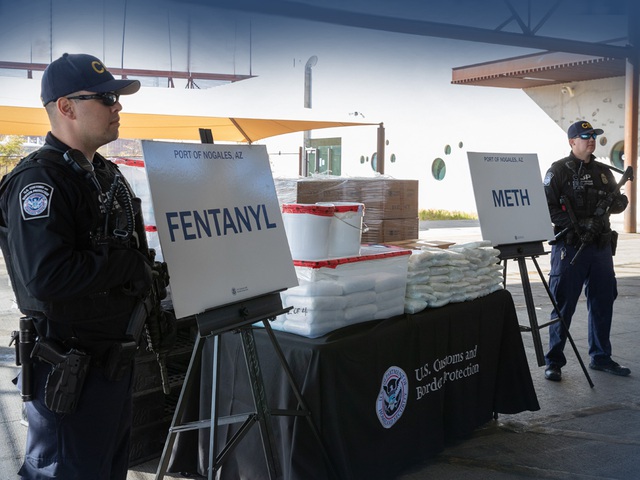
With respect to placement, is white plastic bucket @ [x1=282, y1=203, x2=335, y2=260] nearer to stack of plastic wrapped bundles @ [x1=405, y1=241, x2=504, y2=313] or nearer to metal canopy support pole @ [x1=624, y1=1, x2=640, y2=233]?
stack of plastic wrapped bundles @ [x1=405, y1=241, x2=504, y2=313]

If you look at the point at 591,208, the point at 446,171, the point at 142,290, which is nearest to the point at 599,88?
the point at 446,171

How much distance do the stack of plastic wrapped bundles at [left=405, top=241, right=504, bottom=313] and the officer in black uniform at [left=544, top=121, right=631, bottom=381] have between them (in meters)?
1.22

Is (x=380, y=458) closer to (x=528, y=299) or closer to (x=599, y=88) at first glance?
(x=528, y=299)

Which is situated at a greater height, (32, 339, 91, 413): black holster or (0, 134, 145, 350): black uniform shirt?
(0, 134, 145, 350): black uniform shirt

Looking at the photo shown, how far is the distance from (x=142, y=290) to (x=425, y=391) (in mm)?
1924

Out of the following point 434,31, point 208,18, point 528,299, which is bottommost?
point 528,299

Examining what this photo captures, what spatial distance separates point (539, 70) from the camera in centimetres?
1781

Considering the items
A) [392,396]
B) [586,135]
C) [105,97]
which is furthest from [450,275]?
[105,97]

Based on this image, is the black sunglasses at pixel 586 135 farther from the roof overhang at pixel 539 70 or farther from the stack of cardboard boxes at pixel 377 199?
the roof overhang at pixel 539 70

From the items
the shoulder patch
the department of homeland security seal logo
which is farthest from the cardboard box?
the shoulder patch

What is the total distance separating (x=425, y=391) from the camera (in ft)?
11.9

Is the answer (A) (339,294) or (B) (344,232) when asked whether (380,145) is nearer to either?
(B) (344,232)

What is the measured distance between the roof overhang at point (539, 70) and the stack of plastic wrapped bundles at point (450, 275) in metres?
14.1

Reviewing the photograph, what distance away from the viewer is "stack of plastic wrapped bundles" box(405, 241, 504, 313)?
12.2 feet
